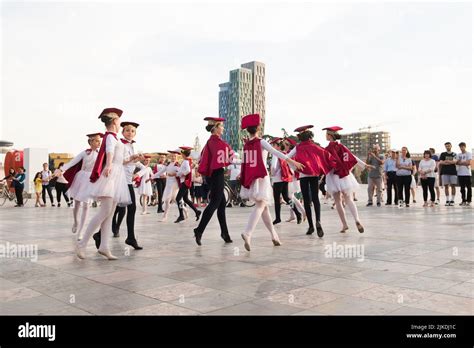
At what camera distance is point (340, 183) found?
28.5 feet

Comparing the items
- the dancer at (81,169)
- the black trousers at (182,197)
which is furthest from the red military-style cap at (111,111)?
the black trousers at (182,197)

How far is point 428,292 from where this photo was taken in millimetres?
4207

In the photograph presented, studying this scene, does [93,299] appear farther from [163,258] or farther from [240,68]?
[240,68]

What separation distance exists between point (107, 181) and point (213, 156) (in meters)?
1.96

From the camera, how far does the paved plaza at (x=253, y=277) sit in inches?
151

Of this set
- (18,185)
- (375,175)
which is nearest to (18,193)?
(18,185)

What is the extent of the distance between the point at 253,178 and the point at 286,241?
4.58 feet

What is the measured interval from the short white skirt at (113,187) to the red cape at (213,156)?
5.04ft

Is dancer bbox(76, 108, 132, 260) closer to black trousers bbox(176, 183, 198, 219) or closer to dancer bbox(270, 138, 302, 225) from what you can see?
dancer bbox(270, 138, 302, 225)

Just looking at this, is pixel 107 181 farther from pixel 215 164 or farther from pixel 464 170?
pixel 464 170

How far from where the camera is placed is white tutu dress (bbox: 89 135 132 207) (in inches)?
240

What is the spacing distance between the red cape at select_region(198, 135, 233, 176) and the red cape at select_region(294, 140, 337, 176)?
1.66m

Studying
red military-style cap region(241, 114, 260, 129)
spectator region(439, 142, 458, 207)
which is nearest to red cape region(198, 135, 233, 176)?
red military-style cap region(241, 114, 260, 129)

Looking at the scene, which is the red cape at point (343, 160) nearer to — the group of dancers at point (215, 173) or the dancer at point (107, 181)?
the group of dancers at point (215, 173)
